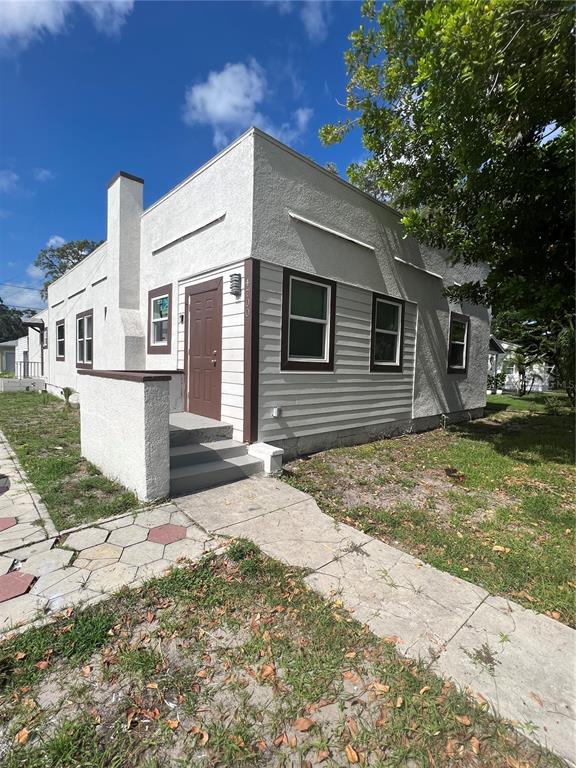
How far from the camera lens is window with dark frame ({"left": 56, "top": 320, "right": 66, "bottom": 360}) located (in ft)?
43.8

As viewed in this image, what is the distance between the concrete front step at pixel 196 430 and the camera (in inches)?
193

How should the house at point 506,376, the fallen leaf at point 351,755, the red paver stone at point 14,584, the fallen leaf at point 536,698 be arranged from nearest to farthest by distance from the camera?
the fallen leaf at point 351,755, the fallen leaf at point 536,698, the red paver stone at point 14,584, the house at point 506,376

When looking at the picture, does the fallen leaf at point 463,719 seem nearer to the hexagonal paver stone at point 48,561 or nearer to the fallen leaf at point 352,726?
the fallen leaf at point 352,726

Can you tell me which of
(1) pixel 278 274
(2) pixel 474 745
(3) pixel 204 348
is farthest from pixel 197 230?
(2) pixel 474 745

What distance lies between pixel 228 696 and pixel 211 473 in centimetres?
280

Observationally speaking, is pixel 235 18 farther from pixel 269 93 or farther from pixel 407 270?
pixel 407 270

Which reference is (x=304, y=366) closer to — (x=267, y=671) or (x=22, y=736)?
(x=267, y=671)

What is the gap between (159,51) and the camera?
613 centimetres

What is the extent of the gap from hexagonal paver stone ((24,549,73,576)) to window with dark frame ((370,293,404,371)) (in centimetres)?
587

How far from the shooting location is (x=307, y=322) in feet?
19.5

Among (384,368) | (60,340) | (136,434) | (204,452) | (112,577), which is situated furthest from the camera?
(60,340)

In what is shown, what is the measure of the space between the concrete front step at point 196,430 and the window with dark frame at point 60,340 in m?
10.4

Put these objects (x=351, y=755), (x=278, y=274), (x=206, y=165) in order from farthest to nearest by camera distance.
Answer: (x=206, y=165) → (x=278, y=274) → (x=351, y=755)

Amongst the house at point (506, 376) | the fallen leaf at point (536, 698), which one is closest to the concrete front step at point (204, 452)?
the fallen leaf at point (536, 698)
